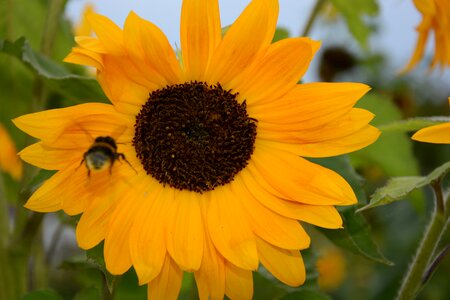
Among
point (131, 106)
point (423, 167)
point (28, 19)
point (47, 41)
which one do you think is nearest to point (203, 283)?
point (131, 106)

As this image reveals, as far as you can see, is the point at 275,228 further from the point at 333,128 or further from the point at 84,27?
the point at 84,27

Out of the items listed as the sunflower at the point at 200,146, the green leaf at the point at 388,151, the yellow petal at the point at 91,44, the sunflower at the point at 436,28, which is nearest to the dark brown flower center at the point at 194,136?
the sunflower at the point at 200,146

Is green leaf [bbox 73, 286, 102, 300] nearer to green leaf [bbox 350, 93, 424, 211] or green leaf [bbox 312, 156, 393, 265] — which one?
green leaf [bbox 312, 156, 393, 265]

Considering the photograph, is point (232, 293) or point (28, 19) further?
point (28, 19)

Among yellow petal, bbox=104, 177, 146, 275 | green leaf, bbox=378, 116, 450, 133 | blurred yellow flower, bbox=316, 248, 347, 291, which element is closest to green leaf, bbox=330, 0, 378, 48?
green leaf, bbox=378, 116, 450, 133

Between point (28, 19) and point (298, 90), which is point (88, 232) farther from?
point (28, 19)

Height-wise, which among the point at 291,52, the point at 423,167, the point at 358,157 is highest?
the point at 291,52
